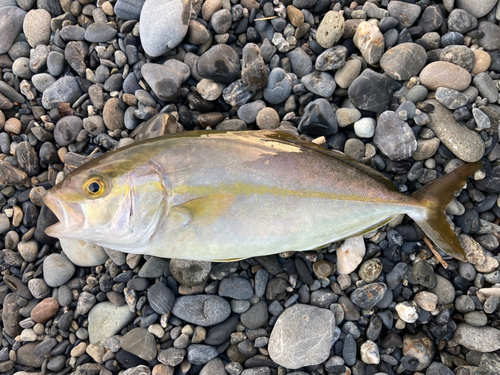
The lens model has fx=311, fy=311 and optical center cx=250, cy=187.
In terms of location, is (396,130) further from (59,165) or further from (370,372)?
(59,165)

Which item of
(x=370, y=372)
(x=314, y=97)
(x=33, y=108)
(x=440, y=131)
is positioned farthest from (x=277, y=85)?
(x=370, y=372)

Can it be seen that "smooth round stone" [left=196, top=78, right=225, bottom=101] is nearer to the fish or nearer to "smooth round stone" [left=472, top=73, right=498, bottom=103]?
the fish

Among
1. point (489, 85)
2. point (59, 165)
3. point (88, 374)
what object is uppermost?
point (489, 85)

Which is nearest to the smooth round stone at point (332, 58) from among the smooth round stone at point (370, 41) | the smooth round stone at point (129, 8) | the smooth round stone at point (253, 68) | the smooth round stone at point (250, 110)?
the smooth round stone at point (370, 41)

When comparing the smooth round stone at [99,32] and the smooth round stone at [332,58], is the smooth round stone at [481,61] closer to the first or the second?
the smooth round stone at [332,58]

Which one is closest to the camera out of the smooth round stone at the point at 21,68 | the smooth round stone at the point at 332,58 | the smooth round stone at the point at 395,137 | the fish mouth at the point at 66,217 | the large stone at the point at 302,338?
the fish mouth at the point at 66,217

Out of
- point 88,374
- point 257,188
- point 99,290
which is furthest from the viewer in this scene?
point 99,290
